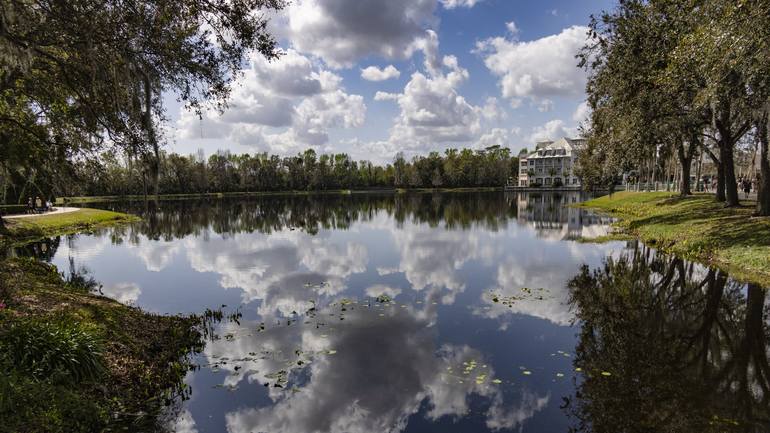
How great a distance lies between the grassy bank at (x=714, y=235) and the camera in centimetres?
1747

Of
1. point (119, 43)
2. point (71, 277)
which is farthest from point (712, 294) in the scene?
point (71, 277)

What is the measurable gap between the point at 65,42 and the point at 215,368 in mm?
8532

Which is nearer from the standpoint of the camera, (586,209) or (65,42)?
(65,42)

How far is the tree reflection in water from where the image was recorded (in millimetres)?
7703

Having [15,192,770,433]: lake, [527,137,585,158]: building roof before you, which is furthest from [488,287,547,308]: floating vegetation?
[527,137,585,158]: building roof

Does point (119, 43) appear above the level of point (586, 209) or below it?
above

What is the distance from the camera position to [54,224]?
38.6 metres

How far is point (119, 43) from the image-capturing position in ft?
30.7

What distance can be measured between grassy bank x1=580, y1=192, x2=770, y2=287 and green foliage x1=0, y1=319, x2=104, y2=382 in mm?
20553

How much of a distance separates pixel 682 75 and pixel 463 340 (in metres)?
14.9

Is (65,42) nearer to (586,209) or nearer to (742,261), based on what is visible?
(742,261)

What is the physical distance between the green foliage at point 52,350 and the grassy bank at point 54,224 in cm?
2472

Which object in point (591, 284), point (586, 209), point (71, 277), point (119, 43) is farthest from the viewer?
point (586, 209)

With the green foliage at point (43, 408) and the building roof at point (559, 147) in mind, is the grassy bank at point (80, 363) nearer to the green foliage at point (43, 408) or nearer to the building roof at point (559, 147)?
the green foliage at point (43, 408)
